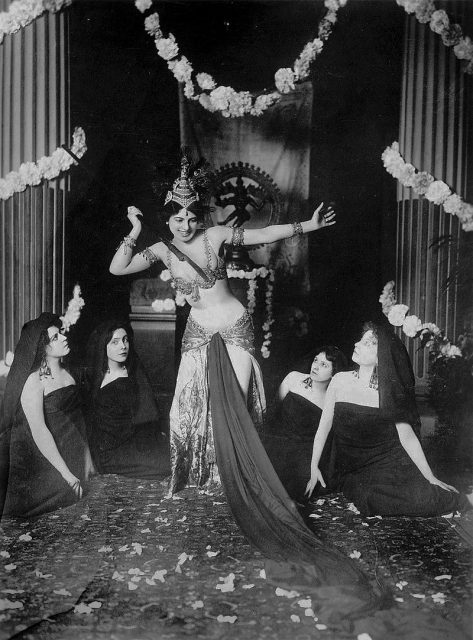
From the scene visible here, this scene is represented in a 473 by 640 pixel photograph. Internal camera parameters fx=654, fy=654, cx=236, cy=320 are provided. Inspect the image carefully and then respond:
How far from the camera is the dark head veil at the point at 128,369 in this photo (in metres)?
4.01

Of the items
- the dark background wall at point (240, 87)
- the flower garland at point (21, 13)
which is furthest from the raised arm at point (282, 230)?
the flower garland at point (21, 13)

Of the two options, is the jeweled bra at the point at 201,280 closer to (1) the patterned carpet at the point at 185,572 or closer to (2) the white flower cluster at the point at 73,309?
(2) the white flower cluster at the point at 73,309

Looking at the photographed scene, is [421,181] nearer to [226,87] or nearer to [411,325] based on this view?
[411,325]

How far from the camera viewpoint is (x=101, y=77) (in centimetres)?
400

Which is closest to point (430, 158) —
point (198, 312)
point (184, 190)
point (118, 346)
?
point (184, 190)

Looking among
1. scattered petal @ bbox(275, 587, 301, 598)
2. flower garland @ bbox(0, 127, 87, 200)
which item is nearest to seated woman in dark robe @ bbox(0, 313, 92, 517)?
flower garland @ bbox(0, 127, 87, 200)

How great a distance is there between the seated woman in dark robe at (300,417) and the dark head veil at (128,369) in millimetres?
768

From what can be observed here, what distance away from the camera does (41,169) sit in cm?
394

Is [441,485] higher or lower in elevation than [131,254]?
lower

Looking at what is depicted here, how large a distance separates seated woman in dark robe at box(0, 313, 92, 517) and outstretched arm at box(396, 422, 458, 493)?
5.90 feet

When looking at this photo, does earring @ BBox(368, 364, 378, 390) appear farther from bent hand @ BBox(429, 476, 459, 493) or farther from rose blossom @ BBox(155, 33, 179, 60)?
rose blossom @ BBox(155, 33, 179, 60)

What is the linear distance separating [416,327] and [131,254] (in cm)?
181

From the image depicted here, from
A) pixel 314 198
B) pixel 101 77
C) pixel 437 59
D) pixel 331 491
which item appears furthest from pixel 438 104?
pixel 331 491

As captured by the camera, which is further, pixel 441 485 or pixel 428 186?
pixel 428 186
